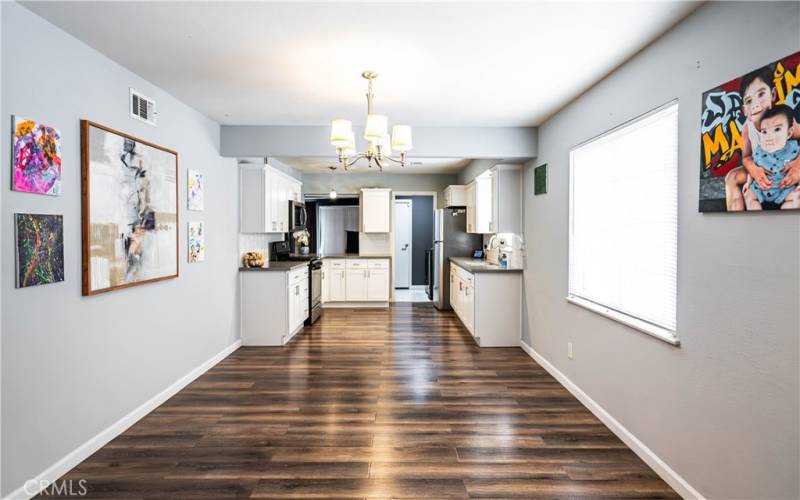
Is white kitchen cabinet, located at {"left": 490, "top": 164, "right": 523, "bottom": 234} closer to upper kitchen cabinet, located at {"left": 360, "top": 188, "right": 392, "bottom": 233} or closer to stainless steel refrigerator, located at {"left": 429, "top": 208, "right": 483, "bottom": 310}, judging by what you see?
stainless steel refrigerator, located at {"left": 429, "top": 208, "right": 483, "bottom": 310}

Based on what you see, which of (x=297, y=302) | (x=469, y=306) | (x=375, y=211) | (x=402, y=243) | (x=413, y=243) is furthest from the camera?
(x=413, y=243)

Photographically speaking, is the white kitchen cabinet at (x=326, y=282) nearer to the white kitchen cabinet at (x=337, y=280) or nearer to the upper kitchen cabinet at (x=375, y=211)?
the white kitchen cabinet at (x=337, y=280)

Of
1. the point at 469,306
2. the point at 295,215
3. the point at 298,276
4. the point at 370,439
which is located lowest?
the point at 370,439

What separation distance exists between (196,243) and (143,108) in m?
1.28

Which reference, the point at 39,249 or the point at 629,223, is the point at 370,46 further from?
the point at 39,249

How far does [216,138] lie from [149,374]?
2.46 meters

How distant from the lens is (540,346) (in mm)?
4363

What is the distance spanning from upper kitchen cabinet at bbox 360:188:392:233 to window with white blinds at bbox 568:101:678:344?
4472 mm

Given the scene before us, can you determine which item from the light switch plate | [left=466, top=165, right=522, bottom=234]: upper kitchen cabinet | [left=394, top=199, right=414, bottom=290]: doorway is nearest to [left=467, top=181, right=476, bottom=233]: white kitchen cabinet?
[left=466, top=165, right=522, bottom=234]: upper kitchen cabinet

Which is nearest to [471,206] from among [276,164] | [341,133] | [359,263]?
[359,263]

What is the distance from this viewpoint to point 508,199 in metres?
5.09

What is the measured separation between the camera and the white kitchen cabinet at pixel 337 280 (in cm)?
754

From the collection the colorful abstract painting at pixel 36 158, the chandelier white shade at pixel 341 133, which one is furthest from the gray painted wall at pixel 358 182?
Result: the colorful abstract painting at pixel 36 158

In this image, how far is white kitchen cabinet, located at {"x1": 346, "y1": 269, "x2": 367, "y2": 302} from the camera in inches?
297
